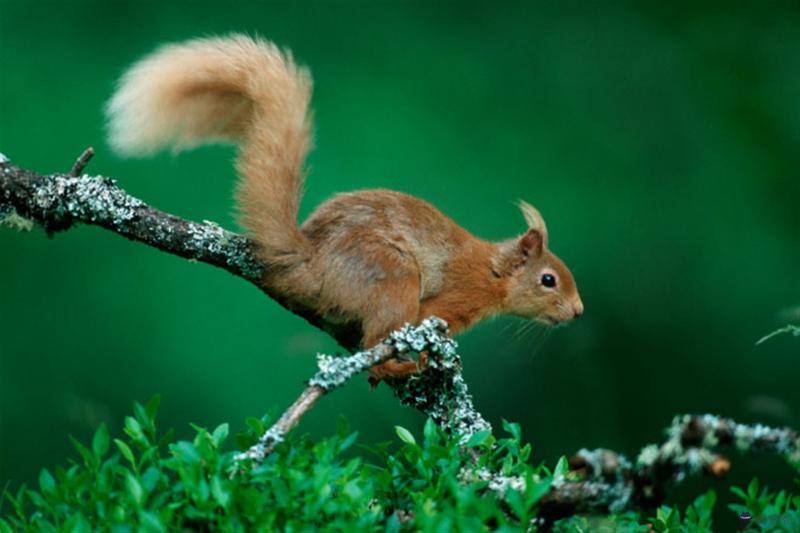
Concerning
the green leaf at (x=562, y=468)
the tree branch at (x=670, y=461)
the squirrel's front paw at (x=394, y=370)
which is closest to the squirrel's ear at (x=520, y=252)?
the squirrel's front paw at (x=394, y=370)

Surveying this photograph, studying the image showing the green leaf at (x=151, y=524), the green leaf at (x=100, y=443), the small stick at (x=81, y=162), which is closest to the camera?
the green leaf at (x=151, y=524)

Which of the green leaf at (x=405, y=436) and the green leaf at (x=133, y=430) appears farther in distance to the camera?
the green leaf at (x=405, y=436)

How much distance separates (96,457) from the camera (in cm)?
169

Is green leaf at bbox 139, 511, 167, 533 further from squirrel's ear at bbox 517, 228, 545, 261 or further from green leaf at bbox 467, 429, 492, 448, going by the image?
squirrel's ear at bbox 517, 228, 545, 261

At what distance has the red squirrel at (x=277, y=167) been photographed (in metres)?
2.31

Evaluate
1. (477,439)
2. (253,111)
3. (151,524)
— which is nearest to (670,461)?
(477,439)

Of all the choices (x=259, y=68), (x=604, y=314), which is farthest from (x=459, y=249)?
(x=604, y=314)

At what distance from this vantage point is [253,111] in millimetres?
2367

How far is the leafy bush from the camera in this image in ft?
5.11

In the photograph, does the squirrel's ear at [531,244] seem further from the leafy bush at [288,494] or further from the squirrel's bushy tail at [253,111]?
the leafy bush at [288,494]

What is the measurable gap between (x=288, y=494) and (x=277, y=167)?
92 cm

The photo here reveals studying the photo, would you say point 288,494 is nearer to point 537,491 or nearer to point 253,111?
point 537,491

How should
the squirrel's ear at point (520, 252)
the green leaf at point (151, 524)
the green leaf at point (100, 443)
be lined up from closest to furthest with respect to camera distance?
the green leaf at point (151, 524) → the green leaf at point (100, 443) → the squirrel's ear at point (520, 252)

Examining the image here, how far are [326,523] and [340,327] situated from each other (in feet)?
2.79
